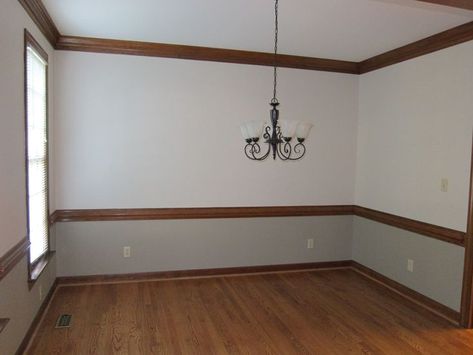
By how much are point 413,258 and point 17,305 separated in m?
3.47

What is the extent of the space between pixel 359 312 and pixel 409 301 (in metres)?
0.64

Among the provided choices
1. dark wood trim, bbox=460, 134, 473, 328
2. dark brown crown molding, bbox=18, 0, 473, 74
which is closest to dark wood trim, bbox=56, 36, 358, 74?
dark brown crown molding, bbox=18, 0, 473, 74

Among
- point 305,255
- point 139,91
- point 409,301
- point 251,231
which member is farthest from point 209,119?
point 409,301

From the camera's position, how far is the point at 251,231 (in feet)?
14.3

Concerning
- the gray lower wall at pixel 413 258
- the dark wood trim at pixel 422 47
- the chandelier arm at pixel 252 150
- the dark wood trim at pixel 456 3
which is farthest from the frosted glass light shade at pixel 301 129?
the gray lower wall at pixel 413 258

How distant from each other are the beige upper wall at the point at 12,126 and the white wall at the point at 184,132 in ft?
3.90

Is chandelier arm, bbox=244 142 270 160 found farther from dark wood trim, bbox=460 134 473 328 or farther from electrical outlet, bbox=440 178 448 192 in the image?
dark wood trim, bbox=460 134 473 328

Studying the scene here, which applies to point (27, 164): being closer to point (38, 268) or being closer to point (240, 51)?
point (38, 268)

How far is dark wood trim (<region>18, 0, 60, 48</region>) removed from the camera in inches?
104

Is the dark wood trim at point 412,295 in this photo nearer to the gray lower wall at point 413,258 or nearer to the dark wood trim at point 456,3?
the gray lower wall at point 413,258

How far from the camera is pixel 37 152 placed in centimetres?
314

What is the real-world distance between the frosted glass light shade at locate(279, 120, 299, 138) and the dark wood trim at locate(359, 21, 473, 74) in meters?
1.76

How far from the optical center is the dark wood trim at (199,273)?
3899mm

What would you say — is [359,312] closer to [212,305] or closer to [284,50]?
[212,305]
